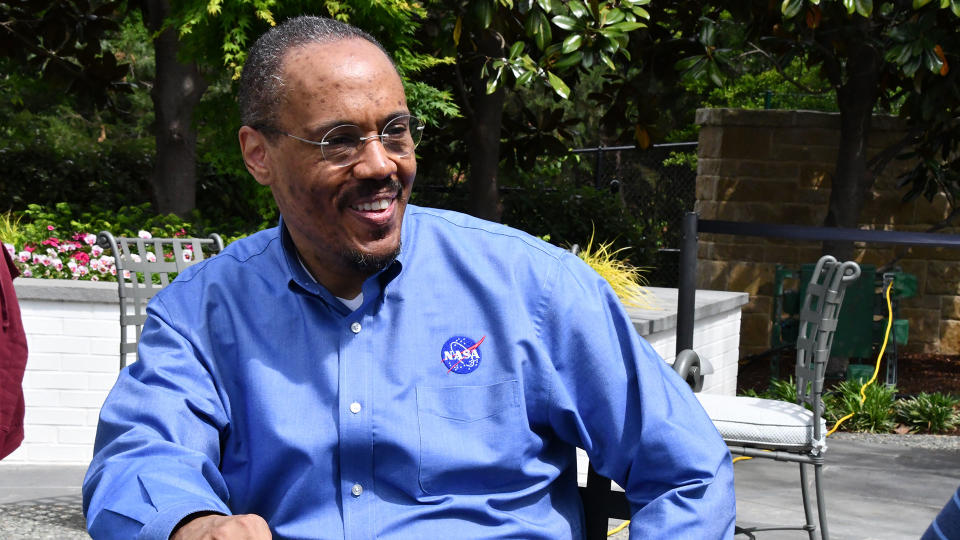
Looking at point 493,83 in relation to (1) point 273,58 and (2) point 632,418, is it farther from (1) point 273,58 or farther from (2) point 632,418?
(2) point 632,418

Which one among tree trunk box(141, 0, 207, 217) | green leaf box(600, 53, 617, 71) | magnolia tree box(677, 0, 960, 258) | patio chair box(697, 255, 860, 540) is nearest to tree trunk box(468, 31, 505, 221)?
magnolia tree box(677, 0, 960, 258)

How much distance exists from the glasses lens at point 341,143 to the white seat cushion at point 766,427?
7.57 ft

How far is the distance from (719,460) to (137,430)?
3.41 feet

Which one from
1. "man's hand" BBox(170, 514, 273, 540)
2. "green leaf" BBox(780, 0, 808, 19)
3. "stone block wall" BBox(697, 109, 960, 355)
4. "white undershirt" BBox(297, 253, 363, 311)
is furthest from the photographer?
"stone block wall" BBox(697, 109, 960, 355)

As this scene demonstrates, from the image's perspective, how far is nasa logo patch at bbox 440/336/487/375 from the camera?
2.04 meters

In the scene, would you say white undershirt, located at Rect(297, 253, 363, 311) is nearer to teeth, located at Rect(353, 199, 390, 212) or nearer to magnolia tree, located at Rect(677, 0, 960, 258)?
teeth, located at Rect(353, 199, 390, 212)

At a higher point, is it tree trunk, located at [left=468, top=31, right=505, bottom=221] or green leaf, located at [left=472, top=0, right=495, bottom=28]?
green leaf, located at [left=472, top=0, right=495, bottom=28]

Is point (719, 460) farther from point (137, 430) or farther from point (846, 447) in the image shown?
point (846, 447)

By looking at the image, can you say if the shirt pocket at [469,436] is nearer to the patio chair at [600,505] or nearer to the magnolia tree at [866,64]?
the patio chair at [600,505]

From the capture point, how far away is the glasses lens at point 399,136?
2.09 m

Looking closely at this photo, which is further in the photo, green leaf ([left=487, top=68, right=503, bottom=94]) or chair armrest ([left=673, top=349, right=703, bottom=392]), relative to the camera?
green leaf ([left=487, top=68, right=503, bottom=94])

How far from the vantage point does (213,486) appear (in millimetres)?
1978

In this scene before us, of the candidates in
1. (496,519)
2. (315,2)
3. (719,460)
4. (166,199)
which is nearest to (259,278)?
(496,519)

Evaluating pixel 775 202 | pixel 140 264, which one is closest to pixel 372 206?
pixel 140 264
